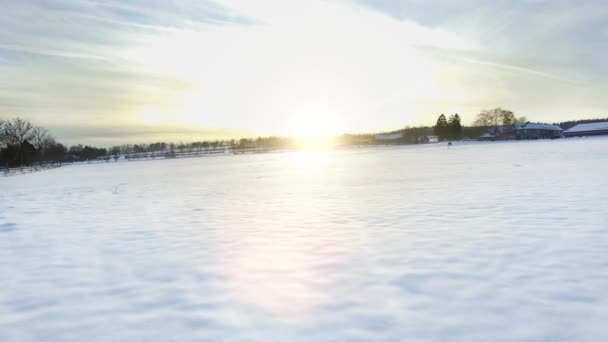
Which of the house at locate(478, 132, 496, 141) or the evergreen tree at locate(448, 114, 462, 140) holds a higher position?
the evergreen tree at locate(448, 114, 462, 140)

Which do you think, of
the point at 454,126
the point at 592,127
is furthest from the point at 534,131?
the point at 454,126

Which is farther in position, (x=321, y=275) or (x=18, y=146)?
(x=18, y=146)

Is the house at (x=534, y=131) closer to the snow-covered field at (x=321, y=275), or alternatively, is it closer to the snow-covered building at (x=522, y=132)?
the snow-covered building at (x=522, y=132)

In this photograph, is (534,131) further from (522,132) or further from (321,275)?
(321,275)

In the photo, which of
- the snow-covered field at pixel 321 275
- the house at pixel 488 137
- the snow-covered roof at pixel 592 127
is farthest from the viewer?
the snow-covered roof at pixel 592 127

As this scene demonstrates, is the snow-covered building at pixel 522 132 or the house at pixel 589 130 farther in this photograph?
the house at pixel 589 130

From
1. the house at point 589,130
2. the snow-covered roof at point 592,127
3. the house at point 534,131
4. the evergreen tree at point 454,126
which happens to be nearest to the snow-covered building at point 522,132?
the house at point 534,131

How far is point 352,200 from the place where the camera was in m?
10.5

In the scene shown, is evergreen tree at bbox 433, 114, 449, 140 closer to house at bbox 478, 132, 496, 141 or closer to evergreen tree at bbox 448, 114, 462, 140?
evergreen tree at bbox 448, 114, 462, 140

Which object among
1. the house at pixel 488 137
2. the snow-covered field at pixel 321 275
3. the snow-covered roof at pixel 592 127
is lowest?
the snow-covered field at pixel 321 275

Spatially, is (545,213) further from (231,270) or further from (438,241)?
(231,270)

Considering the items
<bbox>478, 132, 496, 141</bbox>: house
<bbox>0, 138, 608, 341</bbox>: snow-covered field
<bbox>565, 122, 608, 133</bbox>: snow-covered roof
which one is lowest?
<bbox>0, 138, 608, 341</bbox>: snow-covered field

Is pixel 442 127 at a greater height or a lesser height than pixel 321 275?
greater

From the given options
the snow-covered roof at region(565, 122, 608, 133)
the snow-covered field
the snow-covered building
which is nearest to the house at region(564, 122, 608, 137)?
the snow-covered roof at region(565, 122, 608, 133)
